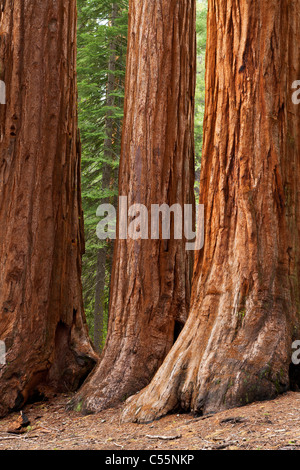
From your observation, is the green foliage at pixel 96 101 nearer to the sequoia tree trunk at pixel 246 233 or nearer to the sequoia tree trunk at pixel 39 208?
the sequoia tree trunk at pixel 39 208

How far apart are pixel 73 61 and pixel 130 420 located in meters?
4.95

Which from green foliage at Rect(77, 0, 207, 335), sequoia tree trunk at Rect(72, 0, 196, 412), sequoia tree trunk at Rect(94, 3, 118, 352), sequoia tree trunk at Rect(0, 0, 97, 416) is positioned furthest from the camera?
green foliage at Rect(77, 0, 207, 335)

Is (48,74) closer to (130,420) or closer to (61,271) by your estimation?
Result: (61,271)

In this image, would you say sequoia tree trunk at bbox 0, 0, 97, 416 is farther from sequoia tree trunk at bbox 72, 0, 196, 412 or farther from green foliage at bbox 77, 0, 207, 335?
green foliage at bbox 77, 0, 207, 335

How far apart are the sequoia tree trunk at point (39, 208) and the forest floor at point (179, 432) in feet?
3.64

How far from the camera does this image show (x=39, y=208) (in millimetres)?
6453

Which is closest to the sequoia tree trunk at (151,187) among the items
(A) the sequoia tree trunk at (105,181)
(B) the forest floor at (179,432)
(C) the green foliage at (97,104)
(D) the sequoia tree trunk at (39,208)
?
(B) the forest floor at (179,432)

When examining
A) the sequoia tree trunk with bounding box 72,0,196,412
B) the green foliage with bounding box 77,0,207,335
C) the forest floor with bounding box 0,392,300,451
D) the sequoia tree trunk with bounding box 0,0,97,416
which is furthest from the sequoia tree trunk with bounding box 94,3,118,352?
the forest floor with bounding box 0,392,300,451

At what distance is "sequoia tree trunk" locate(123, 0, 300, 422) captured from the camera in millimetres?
4402

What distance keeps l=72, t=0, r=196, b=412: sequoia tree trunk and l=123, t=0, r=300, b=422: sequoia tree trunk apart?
2.73ft

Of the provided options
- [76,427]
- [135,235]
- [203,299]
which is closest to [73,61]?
[135,235]

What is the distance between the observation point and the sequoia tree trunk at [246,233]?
14.4 feet

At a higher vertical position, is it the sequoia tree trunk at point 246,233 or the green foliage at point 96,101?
the green foliage at point 96,101

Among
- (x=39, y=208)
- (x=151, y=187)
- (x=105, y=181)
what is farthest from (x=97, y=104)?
(x=151, y=187)
